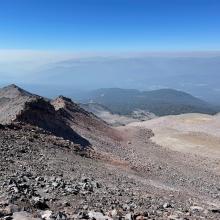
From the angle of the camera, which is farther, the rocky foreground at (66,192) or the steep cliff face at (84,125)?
the steep cliff face at (84,125)

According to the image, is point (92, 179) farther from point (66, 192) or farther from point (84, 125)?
point (84, 125)

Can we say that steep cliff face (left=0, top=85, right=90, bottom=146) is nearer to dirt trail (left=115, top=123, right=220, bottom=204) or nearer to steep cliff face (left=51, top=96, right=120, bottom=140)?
steep cliff face (left=51, top=96, right=120, bottom=140)

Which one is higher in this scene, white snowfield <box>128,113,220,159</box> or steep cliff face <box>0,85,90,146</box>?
steep cliff face <box>0,85,90,146</box>

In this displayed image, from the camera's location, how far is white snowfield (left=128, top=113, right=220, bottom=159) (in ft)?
212

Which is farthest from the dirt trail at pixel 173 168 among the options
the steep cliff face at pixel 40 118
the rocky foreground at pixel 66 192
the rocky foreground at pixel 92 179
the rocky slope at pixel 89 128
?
the steep cliff face at pixel 40 118

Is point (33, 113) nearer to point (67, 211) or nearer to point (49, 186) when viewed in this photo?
point (49, 186)

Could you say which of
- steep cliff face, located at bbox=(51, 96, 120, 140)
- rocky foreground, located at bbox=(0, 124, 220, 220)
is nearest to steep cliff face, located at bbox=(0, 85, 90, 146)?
steep cliff face, located at bbox=(51, 96, 120, 140)

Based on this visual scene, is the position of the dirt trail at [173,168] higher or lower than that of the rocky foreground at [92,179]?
lower

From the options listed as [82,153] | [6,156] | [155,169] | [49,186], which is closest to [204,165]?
[155,169]

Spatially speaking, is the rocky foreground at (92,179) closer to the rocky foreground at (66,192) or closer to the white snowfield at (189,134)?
the rocky foreground at (66,192)

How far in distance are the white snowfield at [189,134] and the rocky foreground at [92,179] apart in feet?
19.2

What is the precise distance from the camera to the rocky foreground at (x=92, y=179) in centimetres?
1830

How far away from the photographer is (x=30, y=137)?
38.6m

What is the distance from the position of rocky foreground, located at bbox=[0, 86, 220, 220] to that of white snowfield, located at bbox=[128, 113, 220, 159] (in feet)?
19.2
